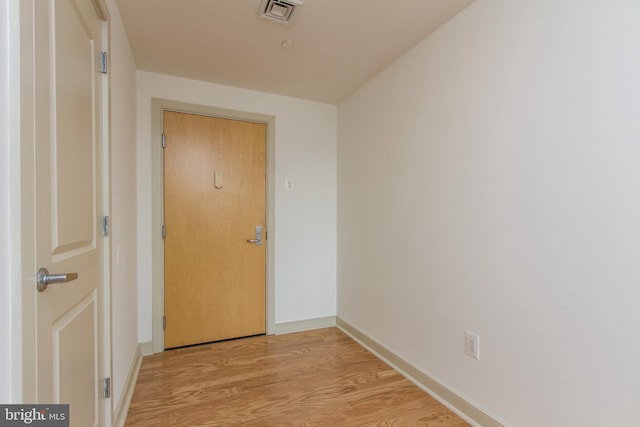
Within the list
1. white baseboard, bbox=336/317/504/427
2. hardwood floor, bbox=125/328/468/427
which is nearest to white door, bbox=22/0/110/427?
hardwood floor, bbox=125/328/468/427

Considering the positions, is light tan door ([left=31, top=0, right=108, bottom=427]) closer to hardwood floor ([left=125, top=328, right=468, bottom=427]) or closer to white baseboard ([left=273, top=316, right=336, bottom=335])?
hardwood floor ([left=125, top=328, right=468, bottom=427])

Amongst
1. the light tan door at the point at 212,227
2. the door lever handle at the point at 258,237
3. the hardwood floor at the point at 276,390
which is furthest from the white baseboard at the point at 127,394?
the door lever handle at the point at 258,237

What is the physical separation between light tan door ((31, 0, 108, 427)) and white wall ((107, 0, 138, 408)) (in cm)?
21

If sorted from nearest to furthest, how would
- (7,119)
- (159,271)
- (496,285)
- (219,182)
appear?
(7,119) < (496,285) < (159,271) < (219,182)

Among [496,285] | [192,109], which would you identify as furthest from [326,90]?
[496,285]

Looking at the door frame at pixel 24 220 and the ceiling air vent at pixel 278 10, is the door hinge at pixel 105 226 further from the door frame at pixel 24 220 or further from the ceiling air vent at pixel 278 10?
the ceiling air vent at pixel 278 10

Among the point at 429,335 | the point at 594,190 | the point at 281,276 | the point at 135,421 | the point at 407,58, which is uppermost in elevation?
the point at 407,58

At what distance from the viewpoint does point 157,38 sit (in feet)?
6.72

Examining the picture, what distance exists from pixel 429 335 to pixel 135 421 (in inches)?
73.8

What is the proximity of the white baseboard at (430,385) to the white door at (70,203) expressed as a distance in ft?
6.11

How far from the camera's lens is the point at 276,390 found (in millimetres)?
2041

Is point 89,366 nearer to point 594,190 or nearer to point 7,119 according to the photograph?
point 7,119

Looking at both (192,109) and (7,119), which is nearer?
(7,119)

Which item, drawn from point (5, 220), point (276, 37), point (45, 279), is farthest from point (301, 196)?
point (5, 220)
